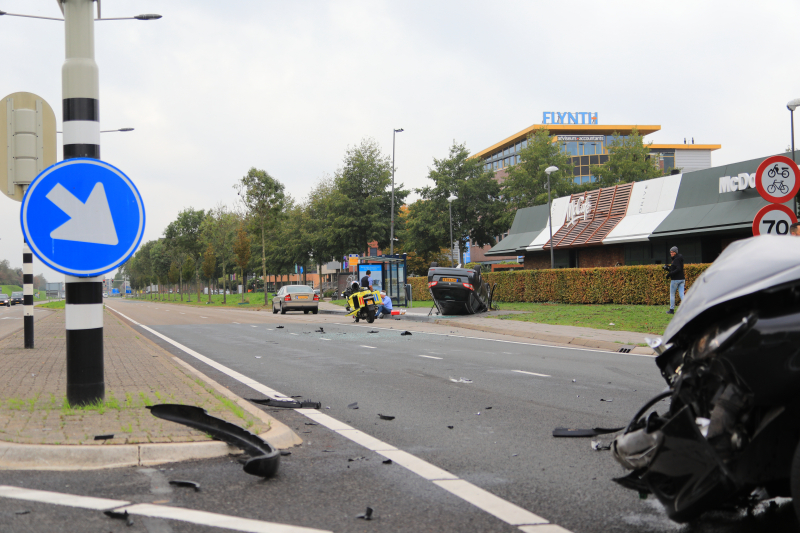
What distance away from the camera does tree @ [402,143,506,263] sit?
191ft

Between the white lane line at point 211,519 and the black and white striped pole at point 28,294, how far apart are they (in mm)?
11231

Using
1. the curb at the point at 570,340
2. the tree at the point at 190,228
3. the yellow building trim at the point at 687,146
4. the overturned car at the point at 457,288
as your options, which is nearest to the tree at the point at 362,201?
the tree at the point at 190,228

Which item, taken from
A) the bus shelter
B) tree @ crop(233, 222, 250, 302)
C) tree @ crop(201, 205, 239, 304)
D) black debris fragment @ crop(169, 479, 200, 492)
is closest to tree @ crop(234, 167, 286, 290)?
tree @ crop(233, 222, 250, 302)

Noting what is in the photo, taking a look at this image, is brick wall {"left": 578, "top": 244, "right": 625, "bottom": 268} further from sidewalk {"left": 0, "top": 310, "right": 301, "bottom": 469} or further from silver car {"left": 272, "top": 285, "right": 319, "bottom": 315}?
sidewalk {"left": 0, "top": 310, "right": 301, "bottom": 469}

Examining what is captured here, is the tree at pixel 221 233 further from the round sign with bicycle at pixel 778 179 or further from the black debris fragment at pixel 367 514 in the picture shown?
the black debris fragment at pixel 367 514

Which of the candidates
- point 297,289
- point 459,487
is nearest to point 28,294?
point 459,487

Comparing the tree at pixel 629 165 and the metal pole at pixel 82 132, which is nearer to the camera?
the metal pole at pixel 82 132

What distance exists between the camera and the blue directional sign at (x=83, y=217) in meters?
5.41

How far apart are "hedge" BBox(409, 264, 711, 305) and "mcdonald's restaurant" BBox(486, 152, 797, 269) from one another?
395 cm

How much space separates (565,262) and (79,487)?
124 feet

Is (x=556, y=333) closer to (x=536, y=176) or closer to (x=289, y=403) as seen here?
(x=289, y=403)

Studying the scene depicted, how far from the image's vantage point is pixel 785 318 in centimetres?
271

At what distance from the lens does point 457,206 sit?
2312 inches

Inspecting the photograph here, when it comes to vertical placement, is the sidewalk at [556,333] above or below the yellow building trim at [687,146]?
below
